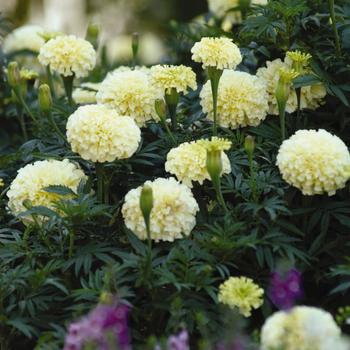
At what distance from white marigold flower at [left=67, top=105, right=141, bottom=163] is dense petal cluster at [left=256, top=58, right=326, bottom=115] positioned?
0.55 m

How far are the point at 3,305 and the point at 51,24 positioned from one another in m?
4.82

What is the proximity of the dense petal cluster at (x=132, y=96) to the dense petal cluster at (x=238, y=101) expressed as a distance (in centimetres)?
18

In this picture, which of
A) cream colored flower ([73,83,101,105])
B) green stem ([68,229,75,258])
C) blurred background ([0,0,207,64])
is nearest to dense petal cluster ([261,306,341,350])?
green stem ([68,229,75,258])

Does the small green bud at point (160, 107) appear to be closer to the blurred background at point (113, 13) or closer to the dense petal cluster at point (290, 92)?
the dense petal cluster at point (290, 92)

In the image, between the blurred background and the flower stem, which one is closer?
the flower stem

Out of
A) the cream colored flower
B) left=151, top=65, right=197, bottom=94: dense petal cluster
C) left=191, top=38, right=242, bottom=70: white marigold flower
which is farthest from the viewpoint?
the cream colored flower

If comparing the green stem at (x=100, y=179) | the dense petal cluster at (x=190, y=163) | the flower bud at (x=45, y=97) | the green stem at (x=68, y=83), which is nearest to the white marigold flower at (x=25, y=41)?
the green stem at (x=68, y=83)

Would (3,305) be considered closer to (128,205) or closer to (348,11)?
(128,205)

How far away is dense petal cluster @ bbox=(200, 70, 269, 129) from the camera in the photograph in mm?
2633

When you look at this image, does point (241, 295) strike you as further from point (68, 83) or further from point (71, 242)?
point (68, 83)

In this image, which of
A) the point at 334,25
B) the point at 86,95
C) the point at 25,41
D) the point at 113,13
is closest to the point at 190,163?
the point at 334,25

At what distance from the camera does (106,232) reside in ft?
8.15

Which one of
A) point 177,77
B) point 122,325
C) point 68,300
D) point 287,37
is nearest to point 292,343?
point 122,325

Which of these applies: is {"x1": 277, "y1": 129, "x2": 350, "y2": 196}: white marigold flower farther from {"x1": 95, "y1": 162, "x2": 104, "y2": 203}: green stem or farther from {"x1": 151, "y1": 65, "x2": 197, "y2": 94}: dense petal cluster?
{"x1": 95, "y1": 162, "x2": 104, "y2": 203}: green stem
